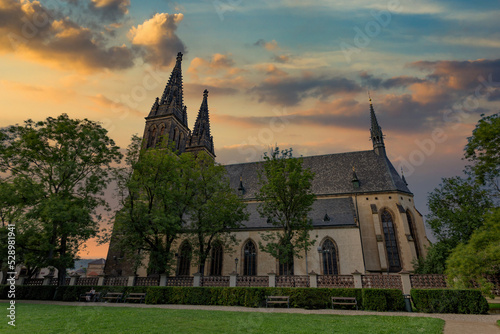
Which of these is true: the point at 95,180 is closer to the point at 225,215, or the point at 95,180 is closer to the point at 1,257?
the point at 1,257

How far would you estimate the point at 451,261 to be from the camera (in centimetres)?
1257

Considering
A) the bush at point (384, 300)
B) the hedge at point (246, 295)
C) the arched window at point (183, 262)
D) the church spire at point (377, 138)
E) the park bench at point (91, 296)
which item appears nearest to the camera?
the bush at point (384, 300)

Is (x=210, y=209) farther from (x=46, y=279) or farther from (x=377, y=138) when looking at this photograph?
(x=377, y=138)

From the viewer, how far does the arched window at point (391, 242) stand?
1150 inches

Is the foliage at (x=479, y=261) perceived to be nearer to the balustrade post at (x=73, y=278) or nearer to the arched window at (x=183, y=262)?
the arched window at (x=183, y=262)

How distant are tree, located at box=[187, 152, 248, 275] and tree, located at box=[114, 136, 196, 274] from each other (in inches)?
48.3

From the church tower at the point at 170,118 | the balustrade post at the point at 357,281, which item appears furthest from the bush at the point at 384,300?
the church tower at the point at 170,118

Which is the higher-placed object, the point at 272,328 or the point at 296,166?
the point at 296,166

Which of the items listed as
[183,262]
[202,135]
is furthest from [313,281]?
[202,135]

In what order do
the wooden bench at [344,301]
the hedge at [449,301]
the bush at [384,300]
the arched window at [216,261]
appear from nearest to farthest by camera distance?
the hedge at [449,301] < the bush at [384,300] < the wooden bench at [344,301] < the arched window at [216,261]

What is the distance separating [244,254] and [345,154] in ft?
70.7

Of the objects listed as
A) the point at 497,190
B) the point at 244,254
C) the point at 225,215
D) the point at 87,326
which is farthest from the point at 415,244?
the point at 87,326

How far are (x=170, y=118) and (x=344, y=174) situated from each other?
2920 centimetres

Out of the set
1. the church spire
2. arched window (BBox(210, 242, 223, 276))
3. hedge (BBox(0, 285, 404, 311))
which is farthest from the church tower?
the church spire
